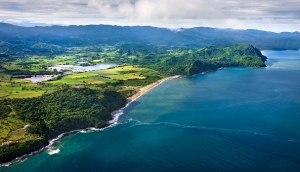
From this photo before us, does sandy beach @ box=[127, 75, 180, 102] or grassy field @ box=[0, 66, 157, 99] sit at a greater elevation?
grassy field @ box=[0, 66, 157, 99]

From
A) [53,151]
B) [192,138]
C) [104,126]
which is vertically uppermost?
[104,126]

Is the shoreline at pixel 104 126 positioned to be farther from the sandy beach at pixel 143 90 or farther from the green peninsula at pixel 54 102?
the green peninsula at pixel 54 102

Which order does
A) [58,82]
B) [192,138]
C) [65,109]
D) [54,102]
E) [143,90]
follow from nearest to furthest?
1. [192,138]
2. [65,109]
3. [54,102]
4. [143,90]
5. [58,82]

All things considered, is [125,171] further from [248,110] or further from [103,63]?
[103,63]

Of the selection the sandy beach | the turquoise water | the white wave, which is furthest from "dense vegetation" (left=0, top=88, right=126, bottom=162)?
the sandy beach

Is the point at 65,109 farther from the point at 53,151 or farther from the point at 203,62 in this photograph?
the point at 203,62

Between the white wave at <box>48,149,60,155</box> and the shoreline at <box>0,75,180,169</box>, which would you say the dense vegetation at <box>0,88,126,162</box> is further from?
the white wave at <box>48,149,60,155</box>

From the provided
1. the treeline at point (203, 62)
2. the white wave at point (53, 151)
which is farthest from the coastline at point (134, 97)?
the white wave at point (53, 151)

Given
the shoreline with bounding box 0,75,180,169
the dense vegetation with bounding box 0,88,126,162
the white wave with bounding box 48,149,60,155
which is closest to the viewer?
the shoreline with bounding box 0,75,180,169

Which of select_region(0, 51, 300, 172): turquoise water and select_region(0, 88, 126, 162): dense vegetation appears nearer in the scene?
select_region(0, 51, 300, 172): turquoise water

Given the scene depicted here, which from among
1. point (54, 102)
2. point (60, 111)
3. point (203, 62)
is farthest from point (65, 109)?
point (203, 62)

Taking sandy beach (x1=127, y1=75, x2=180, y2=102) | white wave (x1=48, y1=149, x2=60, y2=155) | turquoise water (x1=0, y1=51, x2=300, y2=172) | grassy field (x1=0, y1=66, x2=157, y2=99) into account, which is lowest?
white wave (x1=48, y1=149, x2=60, y2=155)
